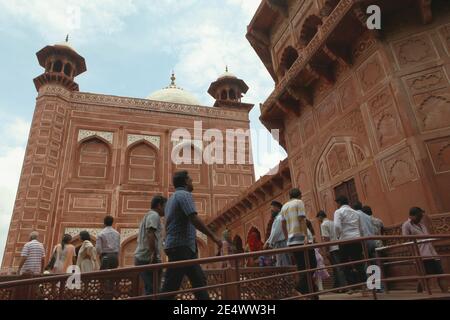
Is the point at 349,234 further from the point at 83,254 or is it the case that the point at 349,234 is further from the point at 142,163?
the point at 142,163

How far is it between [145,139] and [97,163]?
8.95 feet

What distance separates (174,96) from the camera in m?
23.6

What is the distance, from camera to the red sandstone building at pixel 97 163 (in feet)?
49.9

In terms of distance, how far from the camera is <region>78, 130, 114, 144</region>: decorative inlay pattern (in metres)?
17.2

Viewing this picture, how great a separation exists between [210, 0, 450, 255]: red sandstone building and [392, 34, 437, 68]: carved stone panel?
0.01m

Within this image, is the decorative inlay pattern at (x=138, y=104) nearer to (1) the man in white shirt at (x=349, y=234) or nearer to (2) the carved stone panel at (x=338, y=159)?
(2) the carved stone panel at (x=338, y=159)

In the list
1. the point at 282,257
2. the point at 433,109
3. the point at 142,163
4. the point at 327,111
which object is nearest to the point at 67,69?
the point at 142,163

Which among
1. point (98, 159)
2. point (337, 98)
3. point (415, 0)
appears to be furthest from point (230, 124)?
point (415, 0)

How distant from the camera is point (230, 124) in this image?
20.3 m

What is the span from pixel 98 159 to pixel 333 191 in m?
13.4

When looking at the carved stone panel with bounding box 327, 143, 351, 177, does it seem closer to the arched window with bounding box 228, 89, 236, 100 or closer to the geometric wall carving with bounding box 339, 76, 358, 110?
the geometric wall carving with bounding box 339, 76, 358, 110

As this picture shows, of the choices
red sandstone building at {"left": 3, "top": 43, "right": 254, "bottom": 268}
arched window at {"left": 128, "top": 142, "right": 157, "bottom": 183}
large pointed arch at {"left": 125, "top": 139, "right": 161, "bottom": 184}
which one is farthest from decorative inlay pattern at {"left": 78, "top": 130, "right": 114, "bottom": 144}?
arched window at {"left": 128, "top": 142, "right": 157, "bottom": 183}

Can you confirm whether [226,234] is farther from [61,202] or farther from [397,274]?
[61,202]
